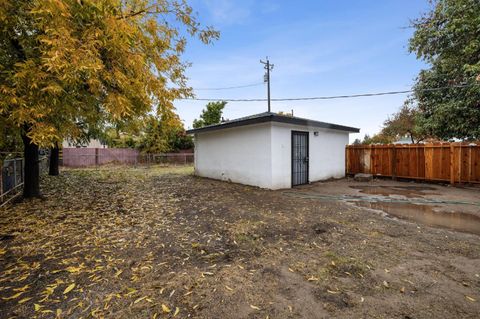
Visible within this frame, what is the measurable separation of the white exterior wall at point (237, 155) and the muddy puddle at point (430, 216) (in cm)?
341

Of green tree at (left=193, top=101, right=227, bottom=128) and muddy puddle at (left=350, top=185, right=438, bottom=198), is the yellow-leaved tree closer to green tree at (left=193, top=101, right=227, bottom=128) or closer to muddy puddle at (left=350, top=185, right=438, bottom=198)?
muddy puddle at (left=350, top=185, right=438, bottom=198)

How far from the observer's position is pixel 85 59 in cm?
293

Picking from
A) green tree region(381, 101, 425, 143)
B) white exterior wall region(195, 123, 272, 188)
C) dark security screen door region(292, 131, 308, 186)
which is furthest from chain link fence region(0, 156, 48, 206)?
green tree region(381, 101, 425, 143)

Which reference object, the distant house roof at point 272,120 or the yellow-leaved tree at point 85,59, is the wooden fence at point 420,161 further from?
the yellow-leaved tree at point 85,59

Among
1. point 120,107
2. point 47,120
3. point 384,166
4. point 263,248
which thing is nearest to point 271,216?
point 263,248

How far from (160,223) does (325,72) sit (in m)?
13.2

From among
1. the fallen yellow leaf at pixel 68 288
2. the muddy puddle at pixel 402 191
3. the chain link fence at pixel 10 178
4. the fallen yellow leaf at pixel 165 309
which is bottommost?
the fallen yellow leaf at pixel 165 309

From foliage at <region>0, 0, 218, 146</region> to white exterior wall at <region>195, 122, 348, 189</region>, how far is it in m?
4.17

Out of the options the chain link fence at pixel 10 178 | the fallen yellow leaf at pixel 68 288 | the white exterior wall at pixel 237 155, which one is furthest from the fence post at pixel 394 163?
the chain link fence at pixel 10 178

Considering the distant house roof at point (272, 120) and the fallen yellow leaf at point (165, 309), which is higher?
the distant house roof at point (272, 120)

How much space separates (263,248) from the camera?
3301mm

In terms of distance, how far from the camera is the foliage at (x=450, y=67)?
31.8 ft

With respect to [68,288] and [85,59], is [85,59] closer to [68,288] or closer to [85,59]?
[85,59]

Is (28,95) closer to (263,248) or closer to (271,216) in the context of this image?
(263,248)
